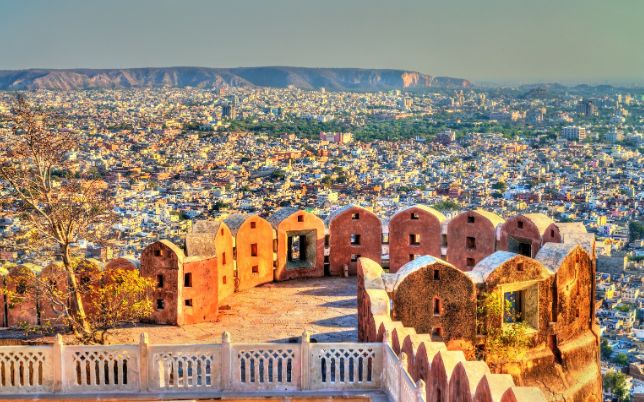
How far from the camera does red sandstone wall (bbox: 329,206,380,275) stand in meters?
14.8

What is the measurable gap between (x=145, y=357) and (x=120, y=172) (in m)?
45.8

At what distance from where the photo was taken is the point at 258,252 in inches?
567

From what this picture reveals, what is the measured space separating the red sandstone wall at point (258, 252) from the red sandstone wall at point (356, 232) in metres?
1.12

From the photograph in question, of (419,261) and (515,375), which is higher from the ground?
(419,261)

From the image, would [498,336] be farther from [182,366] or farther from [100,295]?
[100,295]

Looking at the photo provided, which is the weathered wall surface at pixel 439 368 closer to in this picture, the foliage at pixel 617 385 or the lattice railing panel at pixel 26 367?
the lattice railing panel at pixel 26 367

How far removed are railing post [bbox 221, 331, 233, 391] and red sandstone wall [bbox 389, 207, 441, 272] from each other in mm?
6865

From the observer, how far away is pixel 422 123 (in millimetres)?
102125

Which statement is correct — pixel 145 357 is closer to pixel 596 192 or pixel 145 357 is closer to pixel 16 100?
pixel 16 100

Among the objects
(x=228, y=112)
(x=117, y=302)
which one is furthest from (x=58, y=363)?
(x=228, y=112)

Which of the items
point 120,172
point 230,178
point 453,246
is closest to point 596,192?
point 230,178

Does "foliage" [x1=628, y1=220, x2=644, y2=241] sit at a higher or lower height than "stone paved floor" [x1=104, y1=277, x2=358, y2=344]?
lower

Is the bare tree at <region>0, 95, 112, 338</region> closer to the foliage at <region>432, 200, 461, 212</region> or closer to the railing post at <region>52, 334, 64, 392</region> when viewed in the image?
the railing post at <region>52, 334, 64, 392</region>

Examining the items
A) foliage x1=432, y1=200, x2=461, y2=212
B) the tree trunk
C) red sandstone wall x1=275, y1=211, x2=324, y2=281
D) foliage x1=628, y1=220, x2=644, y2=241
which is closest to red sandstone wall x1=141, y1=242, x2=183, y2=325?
the tree trunk
